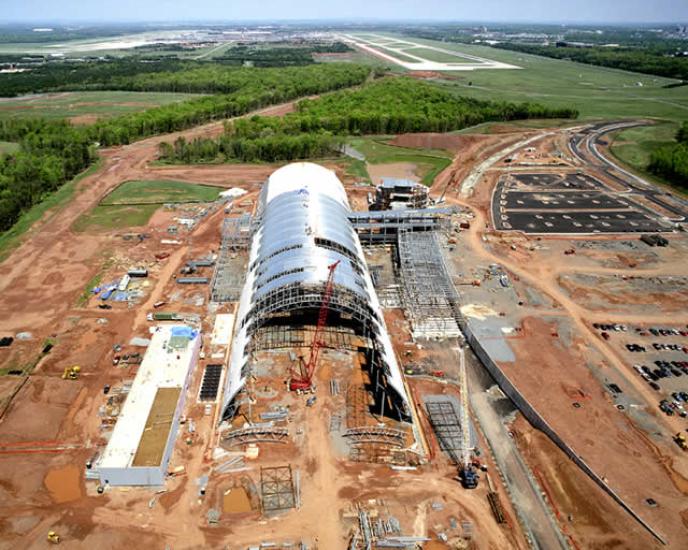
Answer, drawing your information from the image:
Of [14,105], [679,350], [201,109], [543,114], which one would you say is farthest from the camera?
[14,105]

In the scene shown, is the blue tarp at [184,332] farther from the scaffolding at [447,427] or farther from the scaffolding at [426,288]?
the scaffolding at [447,427]

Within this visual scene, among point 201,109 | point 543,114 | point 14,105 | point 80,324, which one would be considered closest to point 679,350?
point 80,324

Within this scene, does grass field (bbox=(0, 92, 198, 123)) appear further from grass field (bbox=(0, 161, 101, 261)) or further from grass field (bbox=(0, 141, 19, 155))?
grass field (bbox=(0, 161, 101, 261))

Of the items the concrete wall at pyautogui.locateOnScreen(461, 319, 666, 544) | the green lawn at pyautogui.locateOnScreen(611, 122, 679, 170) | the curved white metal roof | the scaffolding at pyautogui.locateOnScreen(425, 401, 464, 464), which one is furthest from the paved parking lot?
the scaffolding at pyautogui.locateOnScreen(425, 401, 464, 464)

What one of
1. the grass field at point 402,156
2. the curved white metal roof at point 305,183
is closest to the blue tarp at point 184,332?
the curved white metal roof at point 305,183

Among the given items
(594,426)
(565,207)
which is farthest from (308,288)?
(565,207)

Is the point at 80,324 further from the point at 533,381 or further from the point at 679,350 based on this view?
the point at 679,350
